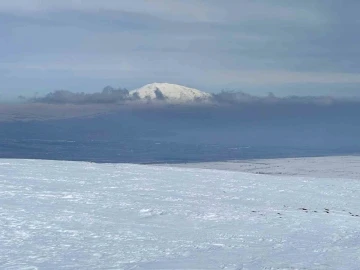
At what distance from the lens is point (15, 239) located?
41.6 ft

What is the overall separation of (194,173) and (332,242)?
16027 mm

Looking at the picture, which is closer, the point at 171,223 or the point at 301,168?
the point at 171,223

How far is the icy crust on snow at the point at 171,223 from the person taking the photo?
11484 millimetres

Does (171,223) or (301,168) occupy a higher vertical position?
(301,168)

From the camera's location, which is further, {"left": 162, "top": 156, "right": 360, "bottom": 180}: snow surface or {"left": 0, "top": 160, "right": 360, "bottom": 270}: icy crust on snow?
{"left": 162, "top": 156, "right": 360, "bottom": 180}: snow surface

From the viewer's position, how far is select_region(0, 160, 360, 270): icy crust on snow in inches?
452

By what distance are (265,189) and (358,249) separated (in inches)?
424

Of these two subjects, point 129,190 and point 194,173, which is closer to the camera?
point 129,190

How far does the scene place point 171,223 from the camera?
50.6ft

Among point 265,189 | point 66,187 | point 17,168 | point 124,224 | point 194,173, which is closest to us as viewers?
point 124,224

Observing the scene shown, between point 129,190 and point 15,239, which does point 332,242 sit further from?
point 129,190

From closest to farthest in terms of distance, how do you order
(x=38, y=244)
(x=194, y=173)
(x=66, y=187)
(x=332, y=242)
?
1. (x=38, y=244)
2. (x=332, y=242)
3. (x=66, y=187)
4. (x=194, y=173)

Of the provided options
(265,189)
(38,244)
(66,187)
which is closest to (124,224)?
(38,244)

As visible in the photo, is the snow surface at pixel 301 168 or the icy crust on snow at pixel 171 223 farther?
the snow surface at pixel 301 168
